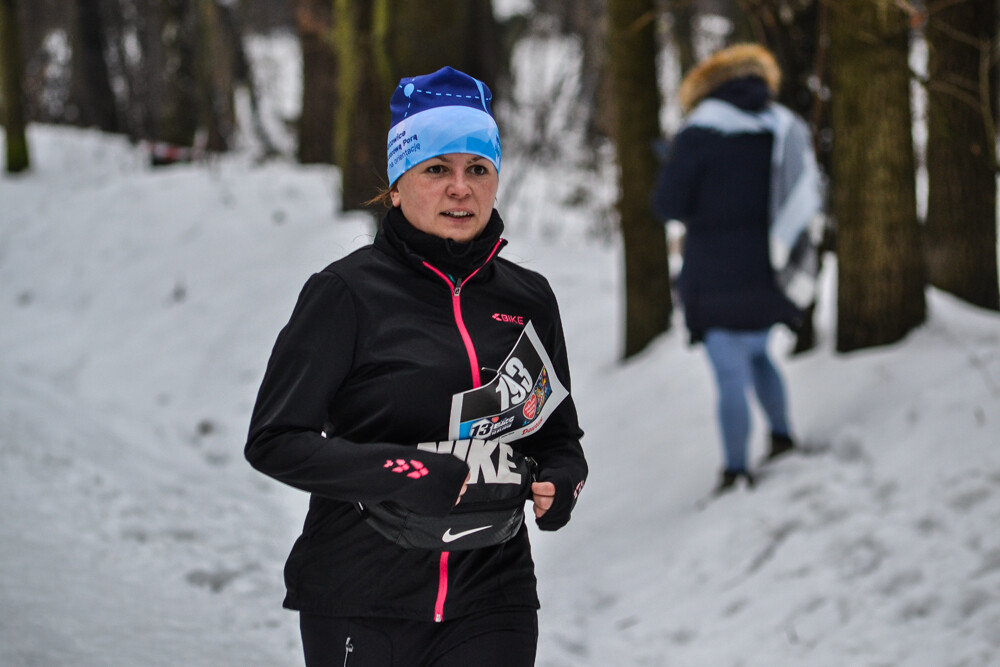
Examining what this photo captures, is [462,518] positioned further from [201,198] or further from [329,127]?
[329,127]

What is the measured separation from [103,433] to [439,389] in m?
4.72

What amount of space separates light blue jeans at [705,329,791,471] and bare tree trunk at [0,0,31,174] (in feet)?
45.0

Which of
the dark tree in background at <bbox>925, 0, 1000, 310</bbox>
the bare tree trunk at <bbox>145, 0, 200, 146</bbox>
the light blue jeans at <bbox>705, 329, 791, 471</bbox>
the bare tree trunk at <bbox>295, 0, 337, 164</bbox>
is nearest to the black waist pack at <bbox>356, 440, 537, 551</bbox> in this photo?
the light blue jeans at <bbox>705, 329, 791, 471</bbox>

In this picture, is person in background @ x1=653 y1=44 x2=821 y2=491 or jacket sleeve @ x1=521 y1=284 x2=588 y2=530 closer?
jacket sleeve @ x1=521 y1=284 x2=588 y2=530

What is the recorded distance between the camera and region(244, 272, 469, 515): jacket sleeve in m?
1.87

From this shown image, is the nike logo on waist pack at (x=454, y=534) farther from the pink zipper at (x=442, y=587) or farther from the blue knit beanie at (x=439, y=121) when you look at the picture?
the blue knit beanie at (x=439, y=121)

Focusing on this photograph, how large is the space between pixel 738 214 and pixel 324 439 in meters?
3.41

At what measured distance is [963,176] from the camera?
630 cm

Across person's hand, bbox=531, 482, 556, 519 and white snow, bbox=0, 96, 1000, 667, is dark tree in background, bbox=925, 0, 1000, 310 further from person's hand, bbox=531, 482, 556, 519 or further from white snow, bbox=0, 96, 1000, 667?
person's hand, bbox=531, 482, 556, 519

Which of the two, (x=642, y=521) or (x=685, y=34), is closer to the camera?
(x=642, y=521)

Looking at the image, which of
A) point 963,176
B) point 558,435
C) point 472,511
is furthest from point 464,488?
point 963,176

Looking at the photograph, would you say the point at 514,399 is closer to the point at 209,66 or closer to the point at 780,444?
the point at 780,444

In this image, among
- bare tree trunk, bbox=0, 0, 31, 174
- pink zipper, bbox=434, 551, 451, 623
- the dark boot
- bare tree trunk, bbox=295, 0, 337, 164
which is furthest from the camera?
bare tree trunk, bbox=0, 0, 31, 174

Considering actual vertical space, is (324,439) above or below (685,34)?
below
